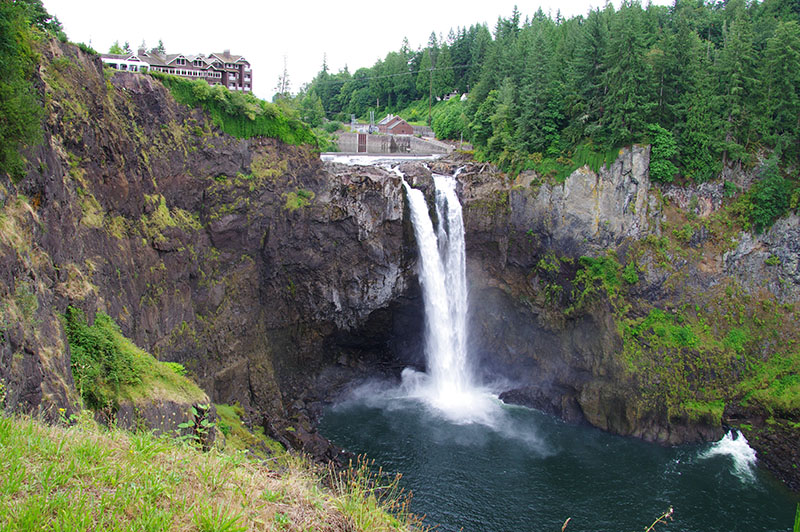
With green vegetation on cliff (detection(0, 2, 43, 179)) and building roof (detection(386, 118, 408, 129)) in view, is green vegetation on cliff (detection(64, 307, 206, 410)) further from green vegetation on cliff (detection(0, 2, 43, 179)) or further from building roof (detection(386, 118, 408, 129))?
building roof (detection(386, 118, 408, 129))

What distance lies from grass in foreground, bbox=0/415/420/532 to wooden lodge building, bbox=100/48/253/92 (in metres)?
35.3

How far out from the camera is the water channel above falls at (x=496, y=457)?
77.1ft

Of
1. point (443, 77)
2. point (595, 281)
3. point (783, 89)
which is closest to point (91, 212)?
point (595, 281)

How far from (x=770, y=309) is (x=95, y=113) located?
3534 cm

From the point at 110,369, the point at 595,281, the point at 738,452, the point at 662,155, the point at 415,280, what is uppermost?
the point at 662,155

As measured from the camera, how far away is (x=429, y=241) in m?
34.0

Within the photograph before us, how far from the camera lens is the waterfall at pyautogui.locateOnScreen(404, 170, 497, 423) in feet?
111

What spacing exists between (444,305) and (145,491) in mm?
29214

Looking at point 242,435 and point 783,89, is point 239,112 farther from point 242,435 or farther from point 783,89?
point 783,89

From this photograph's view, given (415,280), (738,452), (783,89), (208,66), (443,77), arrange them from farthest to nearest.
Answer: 1. (443,77)
2. (208,66)
3. (415,280)
4. (783,89)
5. (738,452)

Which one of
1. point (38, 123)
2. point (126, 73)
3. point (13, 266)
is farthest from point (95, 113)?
point (13, 266)

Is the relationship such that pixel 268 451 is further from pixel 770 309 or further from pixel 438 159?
pixel 770 309

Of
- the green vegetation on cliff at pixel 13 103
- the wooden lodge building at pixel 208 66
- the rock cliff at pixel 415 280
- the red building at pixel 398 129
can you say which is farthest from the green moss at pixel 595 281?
the red building at pixel 398 129

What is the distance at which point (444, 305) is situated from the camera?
34969 mm
